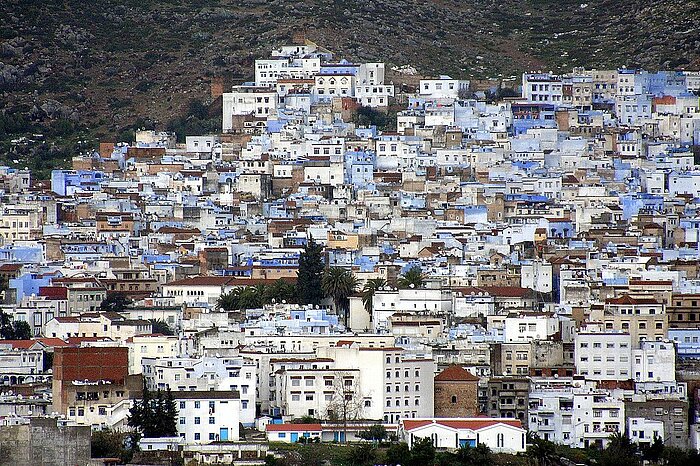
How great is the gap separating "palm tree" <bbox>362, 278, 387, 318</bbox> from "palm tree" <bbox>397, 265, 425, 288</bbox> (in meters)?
0.56

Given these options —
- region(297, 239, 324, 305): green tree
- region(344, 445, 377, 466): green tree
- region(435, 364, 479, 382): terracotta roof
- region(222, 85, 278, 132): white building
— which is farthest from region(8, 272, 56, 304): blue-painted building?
region(222, 85, 278, 132): white building

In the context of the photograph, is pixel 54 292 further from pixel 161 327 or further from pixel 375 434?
pixel 375 434

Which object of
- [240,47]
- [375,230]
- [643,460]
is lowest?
[643,460]

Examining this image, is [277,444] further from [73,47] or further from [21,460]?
[73,47]

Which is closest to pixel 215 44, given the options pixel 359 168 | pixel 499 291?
pixel 359 168

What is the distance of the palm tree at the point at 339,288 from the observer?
253ft

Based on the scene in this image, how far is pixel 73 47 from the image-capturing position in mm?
125062

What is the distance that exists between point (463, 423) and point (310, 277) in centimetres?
1474

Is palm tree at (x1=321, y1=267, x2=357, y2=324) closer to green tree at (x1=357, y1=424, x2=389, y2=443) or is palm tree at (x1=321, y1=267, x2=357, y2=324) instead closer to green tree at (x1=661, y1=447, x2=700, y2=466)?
green tree at (x1=357, y1=424, x2=389, y2=443)

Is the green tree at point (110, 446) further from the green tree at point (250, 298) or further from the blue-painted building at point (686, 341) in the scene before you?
the blue-painted building at point (686, 341)

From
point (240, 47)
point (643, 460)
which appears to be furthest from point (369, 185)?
point (643, 460)

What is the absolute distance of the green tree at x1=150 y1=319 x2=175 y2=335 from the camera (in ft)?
240

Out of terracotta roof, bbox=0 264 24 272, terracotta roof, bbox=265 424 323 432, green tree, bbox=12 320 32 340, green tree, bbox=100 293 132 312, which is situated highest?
terracotta roof, bbox=0 264 24 272

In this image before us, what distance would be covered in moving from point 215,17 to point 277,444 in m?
67.8
